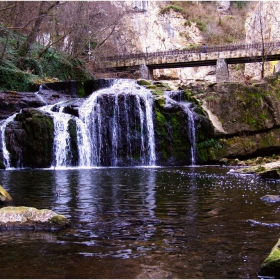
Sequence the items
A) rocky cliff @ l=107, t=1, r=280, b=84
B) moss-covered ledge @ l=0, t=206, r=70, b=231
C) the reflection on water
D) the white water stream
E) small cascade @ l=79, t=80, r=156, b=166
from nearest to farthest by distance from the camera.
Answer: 1. the reflection on water
2. moss-covered ledge @ l=0, t=206, r=70, b=231
3. the white water stream
4. small cascade @ l=79, t=80, r=156, b=166
5. rocky cliff @ l=107, t=1, r=280, b=84

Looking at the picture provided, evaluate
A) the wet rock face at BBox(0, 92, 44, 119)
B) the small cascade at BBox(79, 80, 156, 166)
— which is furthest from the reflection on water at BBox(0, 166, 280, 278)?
the wet rock face at BBox(0, 92, 44, 119)

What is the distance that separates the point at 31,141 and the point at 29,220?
518 inches

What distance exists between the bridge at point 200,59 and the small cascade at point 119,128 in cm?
1345

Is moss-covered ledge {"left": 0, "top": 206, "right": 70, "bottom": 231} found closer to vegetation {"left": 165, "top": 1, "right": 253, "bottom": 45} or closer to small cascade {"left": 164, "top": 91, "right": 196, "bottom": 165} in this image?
small cascade {"left": 164, "top": 91, "right": 196, "bottom": 165}

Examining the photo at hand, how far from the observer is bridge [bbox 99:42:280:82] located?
108 feet

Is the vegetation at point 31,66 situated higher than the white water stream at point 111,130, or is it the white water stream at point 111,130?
the vegetation at point 31,66

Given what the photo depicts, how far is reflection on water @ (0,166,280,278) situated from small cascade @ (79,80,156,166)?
10276 millimetres

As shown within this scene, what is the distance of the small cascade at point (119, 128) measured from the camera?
1930 cm

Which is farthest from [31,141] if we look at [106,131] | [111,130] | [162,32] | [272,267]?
[162,32]

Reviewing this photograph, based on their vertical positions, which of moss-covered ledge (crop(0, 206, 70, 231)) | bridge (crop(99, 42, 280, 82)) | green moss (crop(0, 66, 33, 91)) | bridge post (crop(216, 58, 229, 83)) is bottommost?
moss-covered ledge (crop(0, 206, 70, 231))

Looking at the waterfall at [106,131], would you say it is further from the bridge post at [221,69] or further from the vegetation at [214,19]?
the vegetation at [214,19]

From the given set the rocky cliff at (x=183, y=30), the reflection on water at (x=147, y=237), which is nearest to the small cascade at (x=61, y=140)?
the reflection on water at (x=147, y=237)

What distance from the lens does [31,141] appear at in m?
18.2

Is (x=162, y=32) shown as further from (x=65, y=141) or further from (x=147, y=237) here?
(x=147, y=237)
